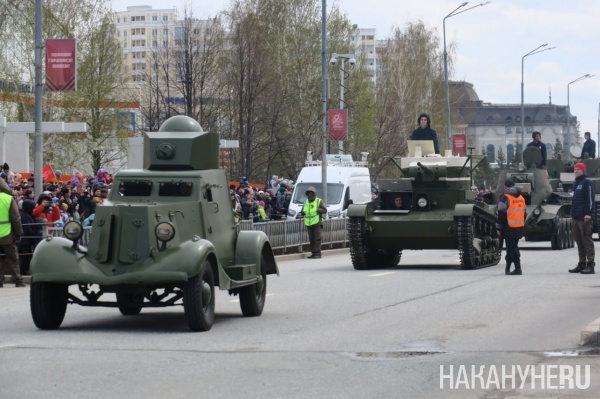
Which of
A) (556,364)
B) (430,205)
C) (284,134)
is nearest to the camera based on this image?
(556,364)

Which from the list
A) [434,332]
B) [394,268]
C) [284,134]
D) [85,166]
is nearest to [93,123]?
[85,166]

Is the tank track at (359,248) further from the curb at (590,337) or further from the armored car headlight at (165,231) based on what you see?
the curb at (590,337)

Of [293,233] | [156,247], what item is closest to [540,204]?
[293,233]

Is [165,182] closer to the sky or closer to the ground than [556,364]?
closer to the sky

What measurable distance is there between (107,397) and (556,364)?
406 cm

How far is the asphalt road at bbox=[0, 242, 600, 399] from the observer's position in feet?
34.0

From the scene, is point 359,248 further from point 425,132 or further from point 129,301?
point 129,301

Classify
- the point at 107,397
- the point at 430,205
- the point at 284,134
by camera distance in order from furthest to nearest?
the point at 284,134 < the point at 430,205 < the point at 107,397

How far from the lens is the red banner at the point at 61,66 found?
27078 millimetres

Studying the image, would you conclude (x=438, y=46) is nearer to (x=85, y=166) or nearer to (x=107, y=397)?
(x=85, y=166)

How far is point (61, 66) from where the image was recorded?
27.2 metres

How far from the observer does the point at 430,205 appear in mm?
27547

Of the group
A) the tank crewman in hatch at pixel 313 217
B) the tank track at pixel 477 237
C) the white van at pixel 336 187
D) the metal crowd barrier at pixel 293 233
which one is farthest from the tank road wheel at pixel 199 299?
the white van at pixel 336 187

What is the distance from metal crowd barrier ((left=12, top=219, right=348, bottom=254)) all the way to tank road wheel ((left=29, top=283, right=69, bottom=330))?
14593mm
